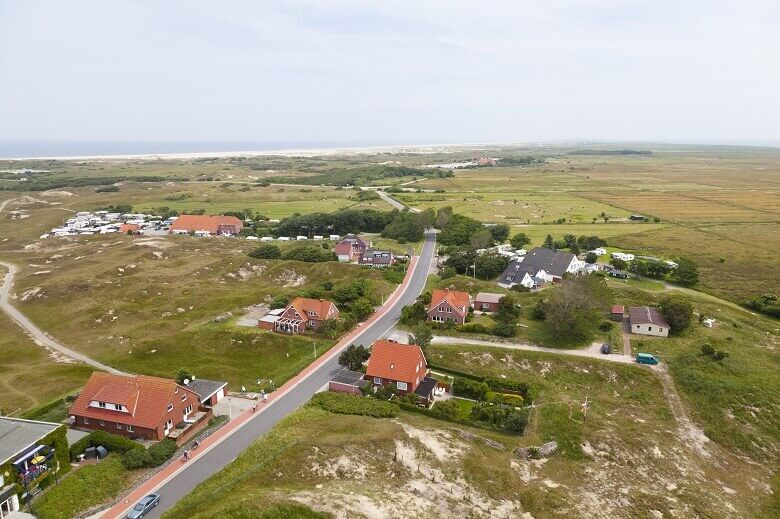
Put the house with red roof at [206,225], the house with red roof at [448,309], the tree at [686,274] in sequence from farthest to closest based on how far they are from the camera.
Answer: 1. the house with red roof at [206,225]
2. the tree at [686,274]
3. the house with red roof at [448,309]

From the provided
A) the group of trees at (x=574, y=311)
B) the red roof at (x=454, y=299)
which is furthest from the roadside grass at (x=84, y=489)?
the group of trees at (x=574, y=311)

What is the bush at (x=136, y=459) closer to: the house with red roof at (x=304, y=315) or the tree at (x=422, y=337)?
the house with red roof at (x=304, y=315)

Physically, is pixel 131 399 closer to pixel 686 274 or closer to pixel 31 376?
pixel 31 376

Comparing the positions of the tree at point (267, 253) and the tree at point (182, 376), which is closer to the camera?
the tree at point (182, 376)

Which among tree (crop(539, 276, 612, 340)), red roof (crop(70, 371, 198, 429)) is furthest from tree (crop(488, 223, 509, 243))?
red roof (crop(70, 371, 198, 429))

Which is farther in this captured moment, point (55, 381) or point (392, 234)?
point (392, 234)

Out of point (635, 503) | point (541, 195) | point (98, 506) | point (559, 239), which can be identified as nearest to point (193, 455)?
point (98, 506)

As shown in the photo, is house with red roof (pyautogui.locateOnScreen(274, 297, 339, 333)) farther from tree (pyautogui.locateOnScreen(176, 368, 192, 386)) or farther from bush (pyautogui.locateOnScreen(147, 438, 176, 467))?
bush (pyautogui.locateOnScreen(147, 438, 176, 467))

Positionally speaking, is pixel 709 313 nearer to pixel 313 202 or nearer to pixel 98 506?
pixel 98 506
